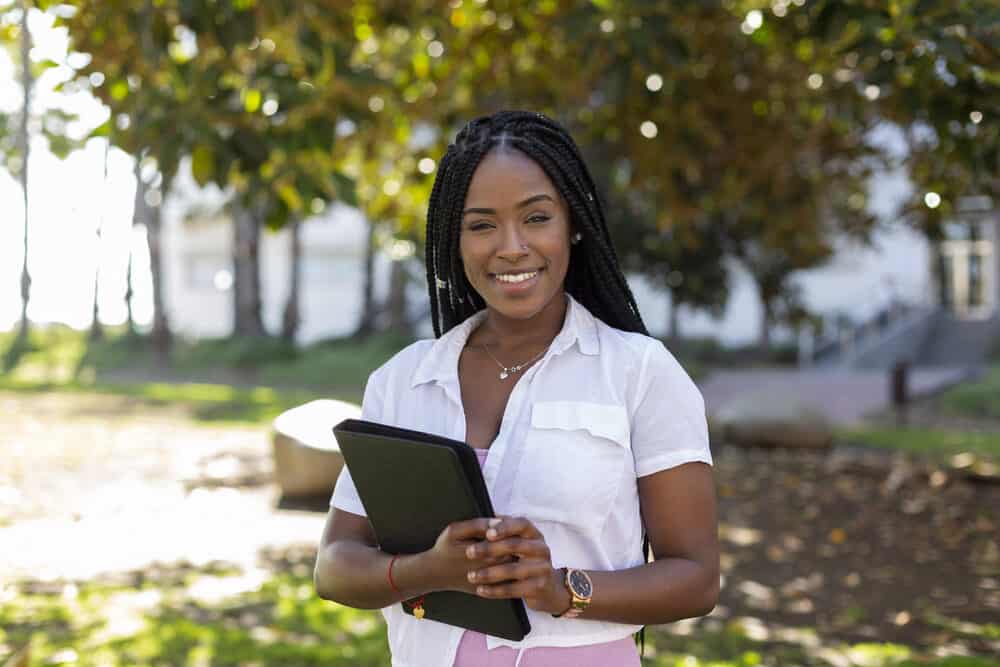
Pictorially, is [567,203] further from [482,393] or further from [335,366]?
[335,366]

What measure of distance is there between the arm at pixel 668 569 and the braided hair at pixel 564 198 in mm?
394

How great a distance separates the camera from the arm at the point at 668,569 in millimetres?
1989

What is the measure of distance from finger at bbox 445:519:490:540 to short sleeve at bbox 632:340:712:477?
36 centimetres

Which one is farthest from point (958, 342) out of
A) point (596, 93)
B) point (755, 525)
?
point (596, 93)

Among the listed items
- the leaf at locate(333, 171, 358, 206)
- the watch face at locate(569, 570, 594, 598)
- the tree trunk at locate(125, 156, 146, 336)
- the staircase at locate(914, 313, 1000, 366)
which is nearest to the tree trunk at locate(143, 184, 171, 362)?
the tree trunk at locate(125, 156, 146, 336)

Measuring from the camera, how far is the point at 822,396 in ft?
66.4

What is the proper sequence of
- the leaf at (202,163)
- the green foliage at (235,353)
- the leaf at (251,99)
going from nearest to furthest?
the leaf at (202,163), the leaf at (251,99), the green foliage at (235,353)

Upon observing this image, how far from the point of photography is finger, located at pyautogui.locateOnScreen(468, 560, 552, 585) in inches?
72.5

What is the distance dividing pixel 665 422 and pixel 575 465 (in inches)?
7.0

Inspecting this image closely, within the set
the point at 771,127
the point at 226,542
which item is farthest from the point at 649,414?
the point at 771,127

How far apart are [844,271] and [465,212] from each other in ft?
99.8

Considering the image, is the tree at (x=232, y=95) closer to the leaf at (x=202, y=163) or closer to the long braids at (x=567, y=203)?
the leaf at (x=202, y=163)

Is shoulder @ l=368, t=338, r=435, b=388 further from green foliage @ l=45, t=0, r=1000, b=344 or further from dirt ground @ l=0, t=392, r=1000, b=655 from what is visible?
dirt ground @ l=0, t=392, r=1000, b=655

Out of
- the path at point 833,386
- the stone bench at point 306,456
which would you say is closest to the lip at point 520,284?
the stone bench at point 306,456
